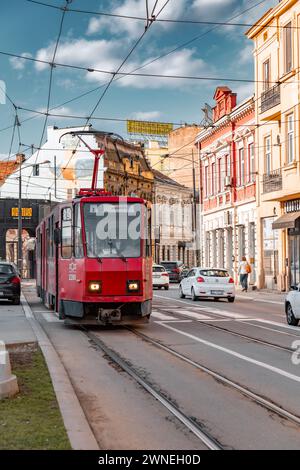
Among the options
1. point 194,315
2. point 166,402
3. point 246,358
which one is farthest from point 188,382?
point 194,315

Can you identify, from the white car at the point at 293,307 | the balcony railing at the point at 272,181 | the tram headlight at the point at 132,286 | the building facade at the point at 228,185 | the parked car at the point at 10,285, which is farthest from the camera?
the building facade at the point at 228,185

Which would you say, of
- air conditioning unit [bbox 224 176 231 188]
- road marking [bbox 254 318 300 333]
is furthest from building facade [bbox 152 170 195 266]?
road marking [bbox 254 318 300 333]

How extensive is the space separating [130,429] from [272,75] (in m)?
32.9

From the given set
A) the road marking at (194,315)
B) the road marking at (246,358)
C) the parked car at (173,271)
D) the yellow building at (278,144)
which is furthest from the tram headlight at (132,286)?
the parked car at (173,271)

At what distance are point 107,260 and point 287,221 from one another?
1895cm

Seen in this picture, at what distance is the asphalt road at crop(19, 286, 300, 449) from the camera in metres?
7.46

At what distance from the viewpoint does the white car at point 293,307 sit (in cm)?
1942

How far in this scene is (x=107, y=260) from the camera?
17.7 metres

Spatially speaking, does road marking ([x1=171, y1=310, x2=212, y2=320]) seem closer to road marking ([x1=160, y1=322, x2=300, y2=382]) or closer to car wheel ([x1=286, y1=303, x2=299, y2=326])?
car wheel ([x1=286, y1=303, x2=299, y2=326])

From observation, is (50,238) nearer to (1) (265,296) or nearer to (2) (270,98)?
(1) (265,296)

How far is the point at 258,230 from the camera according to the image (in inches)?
1644

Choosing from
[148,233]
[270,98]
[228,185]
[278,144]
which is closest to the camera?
[148,233]

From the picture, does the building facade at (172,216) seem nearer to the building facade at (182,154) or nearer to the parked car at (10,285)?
the building facade at (182,154)
